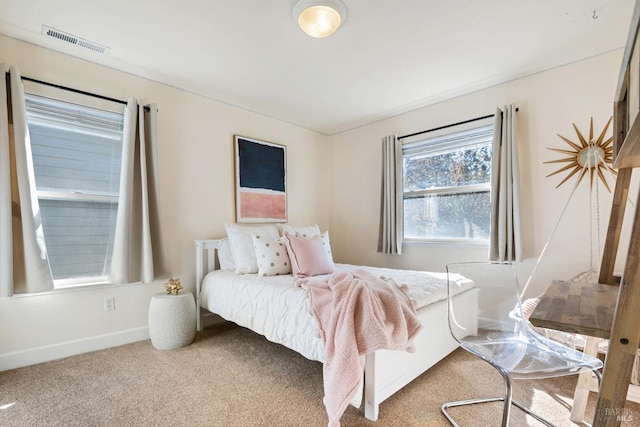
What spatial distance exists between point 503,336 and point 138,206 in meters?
2.85

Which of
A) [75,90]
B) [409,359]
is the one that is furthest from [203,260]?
[409,359]

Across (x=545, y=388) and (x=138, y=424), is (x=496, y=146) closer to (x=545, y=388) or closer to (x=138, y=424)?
(x=545, y=388)

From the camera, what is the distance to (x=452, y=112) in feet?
10.4

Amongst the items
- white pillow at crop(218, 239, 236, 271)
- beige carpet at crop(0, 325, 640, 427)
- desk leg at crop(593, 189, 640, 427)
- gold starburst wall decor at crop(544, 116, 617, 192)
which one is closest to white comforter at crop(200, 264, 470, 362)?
white pillow at crop(218, 239, 236, 271)

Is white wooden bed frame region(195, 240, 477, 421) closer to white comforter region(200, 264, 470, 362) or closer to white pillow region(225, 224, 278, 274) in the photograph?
white comforter region(200, 264, 470, 362)

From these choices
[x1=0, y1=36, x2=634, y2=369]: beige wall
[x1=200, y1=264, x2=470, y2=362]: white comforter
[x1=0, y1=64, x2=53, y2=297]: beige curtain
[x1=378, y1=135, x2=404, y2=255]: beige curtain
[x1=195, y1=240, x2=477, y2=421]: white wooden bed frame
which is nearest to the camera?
[x1=195, y1=240, x2=477, y2=421]: white wooden bed frame

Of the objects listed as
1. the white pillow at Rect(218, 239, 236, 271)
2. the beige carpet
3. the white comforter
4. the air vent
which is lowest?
the beige carpet

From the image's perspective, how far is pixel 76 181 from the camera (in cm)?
240

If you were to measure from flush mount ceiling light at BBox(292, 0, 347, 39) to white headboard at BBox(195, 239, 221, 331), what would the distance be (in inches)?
81.8

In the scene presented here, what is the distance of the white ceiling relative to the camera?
1875 millimetres

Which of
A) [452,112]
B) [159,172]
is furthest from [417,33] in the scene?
[159,172]

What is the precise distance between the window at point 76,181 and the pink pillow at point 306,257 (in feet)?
5.08

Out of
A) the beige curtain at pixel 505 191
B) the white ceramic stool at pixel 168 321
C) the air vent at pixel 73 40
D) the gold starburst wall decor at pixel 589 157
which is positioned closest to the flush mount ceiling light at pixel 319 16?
the air vent at pixel 73 40

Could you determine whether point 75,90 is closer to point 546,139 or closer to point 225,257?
point 225,257
